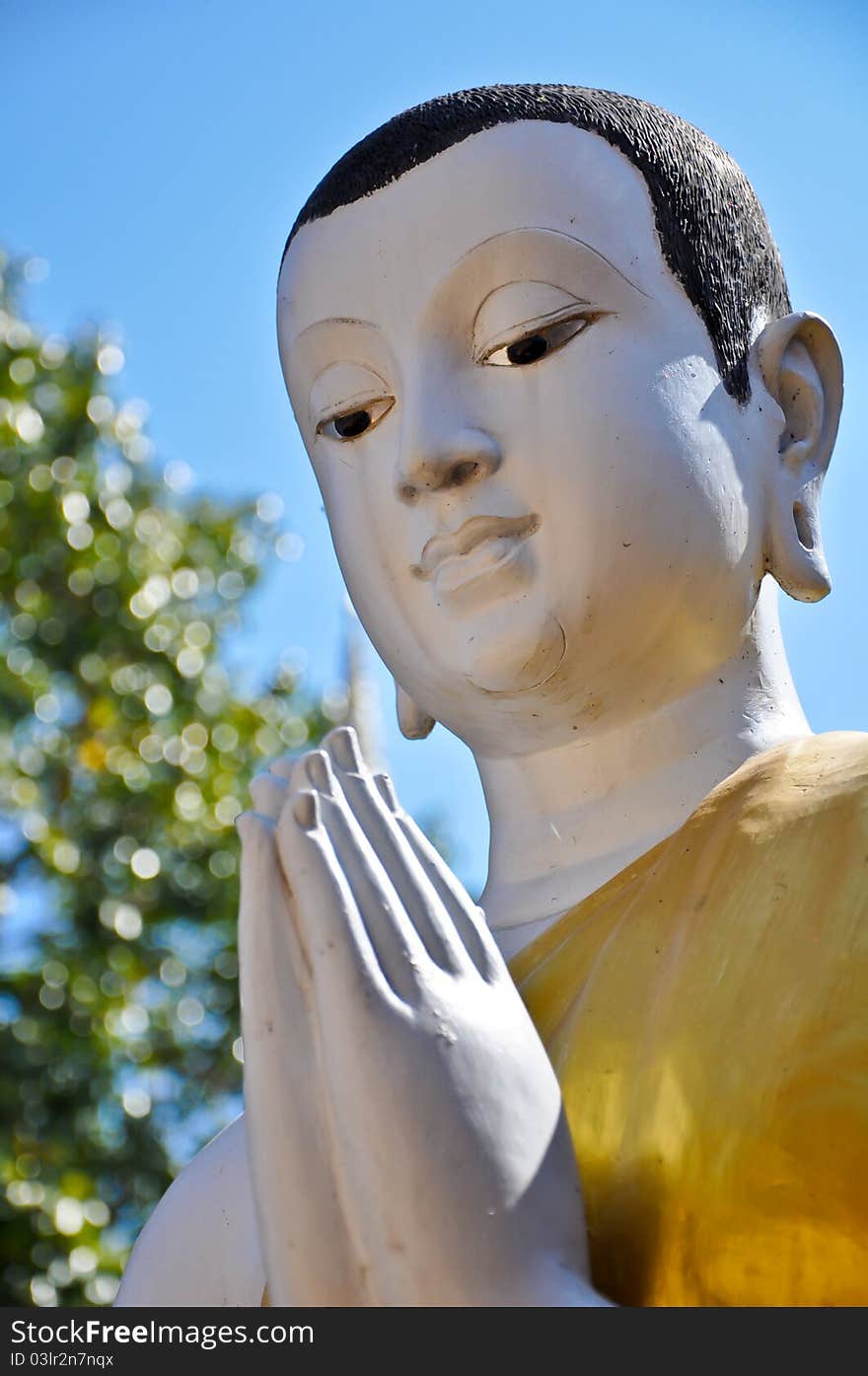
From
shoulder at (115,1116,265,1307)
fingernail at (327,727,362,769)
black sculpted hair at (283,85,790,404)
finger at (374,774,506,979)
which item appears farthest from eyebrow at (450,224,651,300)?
shoulder at (115,1116,265,1307)

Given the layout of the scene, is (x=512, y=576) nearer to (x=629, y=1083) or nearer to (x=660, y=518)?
(x=660, y=518)

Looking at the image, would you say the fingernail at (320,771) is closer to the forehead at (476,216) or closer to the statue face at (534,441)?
the statue face at (534,441)

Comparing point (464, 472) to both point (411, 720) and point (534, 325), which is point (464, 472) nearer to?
point (534, 325)

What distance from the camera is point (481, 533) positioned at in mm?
2879

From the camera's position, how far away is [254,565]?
973cm

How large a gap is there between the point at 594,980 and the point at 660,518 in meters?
0.67

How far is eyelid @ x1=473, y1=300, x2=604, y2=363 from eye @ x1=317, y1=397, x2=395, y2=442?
0.18m

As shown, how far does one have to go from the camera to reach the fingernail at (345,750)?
104 inches

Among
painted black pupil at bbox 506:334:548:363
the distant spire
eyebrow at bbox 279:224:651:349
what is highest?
eyebrow at bbox 279:224:651:349

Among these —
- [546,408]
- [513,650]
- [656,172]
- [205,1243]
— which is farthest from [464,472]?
[205,1243]

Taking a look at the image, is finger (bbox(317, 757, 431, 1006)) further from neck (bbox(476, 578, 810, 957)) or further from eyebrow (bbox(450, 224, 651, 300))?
eyebrow (bbox(450, 224, 651, 300))

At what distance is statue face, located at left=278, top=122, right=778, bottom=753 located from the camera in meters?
2.87

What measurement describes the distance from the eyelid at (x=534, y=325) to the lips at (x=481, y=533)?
24cm


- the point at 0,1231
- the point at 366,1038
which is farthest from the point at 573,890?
the point at 0,1231
